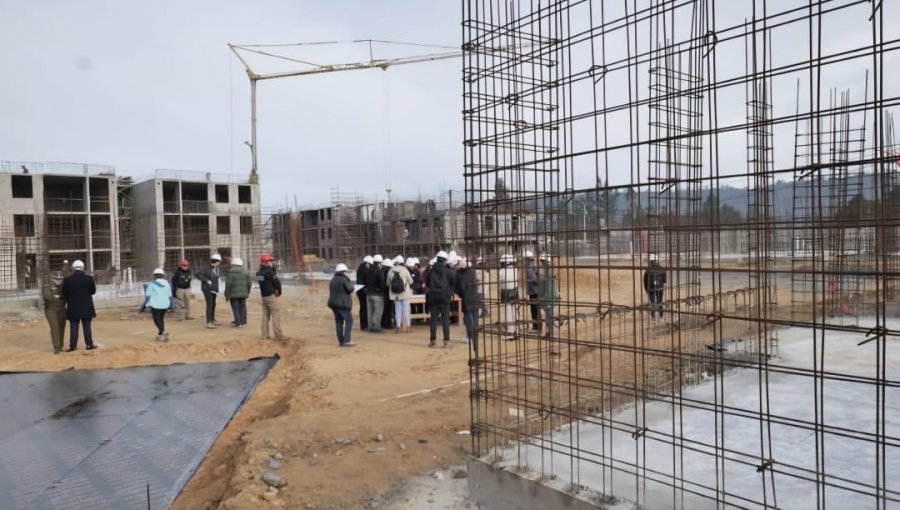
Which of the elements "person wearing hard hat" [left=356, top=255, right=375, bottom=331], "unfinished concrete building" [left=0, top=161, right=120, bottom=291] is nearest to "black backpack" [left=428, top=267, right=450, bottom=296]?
"person wearing hard hat" [left=356, top=255, right=375, bottom=331]

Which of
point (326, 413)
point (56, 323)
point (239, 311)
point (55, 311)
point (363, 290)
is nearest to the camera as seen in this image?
point (326, 413)

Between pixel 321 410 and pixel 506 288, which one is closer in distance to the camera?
pixel 506 288

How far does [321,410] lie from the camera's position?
709 cm

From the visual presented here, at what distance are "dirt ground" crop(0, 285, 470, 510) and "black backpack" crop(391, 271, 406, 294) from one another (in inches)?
36.5

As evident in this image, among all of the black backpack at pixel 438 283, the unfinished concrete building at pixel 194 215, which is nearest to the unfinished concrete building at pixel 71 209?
the unfinished concrete building at pixel 194 215

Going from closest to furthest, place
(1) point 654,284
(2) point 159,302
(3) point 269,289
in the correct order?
(1) point 654,284, (3) point 269,289, (2) point 159,302

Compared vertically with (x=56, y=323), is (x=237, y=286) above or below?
above

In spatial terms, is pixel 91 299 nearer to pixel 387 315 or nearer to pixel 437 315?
pixel 387 315

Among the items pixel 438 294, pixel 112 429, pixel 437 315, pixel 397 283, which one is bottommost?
pixel 112 429

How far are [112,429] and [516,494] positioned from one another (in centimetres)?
516

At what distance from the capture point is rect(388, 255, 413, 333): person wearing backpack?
12.7 m

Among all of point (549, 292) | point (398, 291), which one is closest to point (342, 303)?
point (398, 291)

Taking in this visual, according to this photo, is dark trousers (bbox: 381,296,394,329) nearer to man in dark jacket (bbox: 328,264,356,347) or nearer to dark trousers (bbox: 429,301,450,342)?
man in dark jacket (bbox: 328,264,356,347)

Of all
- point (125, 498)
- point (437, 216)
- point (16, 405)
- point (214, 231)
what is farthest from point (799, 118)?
point (214, 231)
